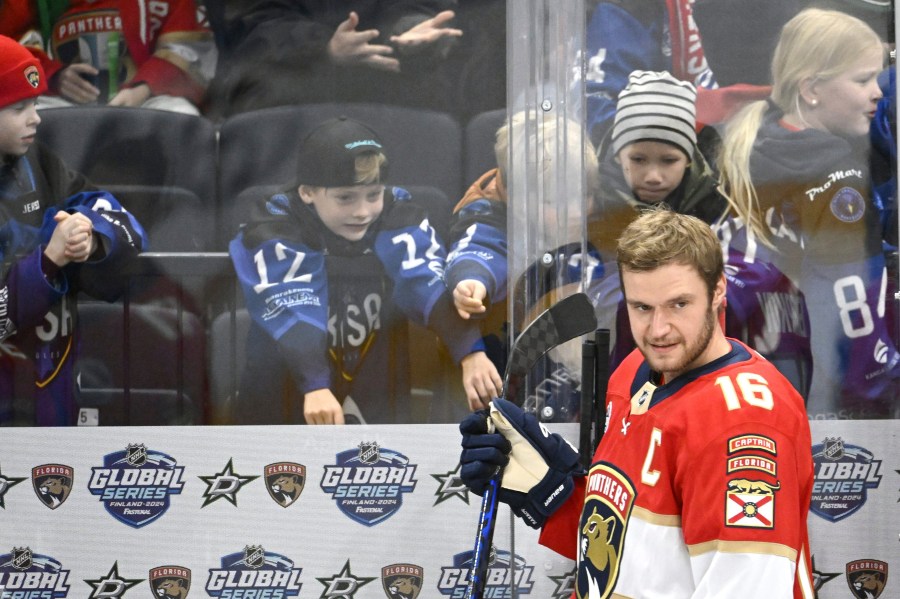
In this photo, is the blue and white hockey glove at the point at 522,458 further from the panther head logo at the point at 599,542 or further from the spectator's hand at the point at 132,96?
the spectator's hand at the point at 132,96

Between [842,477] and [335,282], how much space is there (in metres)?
1.25

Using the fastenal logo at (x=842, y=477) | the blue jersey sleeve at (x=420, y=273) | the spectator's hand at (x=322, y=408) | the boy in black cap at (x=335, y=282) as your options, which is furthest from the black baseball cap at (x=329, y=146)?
the fastenal logo at (x=842, y=477)

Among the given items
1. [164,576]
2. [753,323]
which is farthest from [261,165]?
[753,323]

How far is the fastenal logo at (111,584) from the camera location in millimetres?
2479

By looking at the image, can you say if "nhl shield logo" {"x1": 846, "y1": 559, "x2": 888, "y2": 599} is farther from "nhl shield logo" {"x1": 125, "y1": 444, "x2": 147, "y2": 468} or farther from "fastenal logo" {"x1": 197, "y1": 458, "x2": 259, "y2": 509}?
"nhl shield logo" {"x1": 125, "y1": 444, "x2": 147, "y2": 468}

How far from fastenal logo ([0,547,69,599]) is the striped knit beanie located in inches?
63.8

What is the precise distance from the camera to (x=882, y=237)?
2.49 metres

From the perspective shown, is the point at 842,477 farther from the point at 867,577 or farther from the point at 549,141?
the point at 549,141

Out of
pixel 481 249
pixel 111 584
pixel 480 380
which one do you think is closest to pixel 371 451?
pixel 480 380

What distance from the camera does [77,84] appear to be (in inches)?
99.2

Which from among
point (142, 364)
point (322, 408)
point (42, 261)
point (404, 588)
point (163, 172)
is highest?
point (163, 172)

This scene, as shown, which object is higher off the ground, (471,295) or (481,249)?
(481,249)

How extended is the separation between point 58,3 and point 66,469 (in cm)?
109

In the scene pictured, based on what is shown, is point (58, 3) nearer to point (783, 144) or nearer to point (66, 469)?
point (66, 469)
